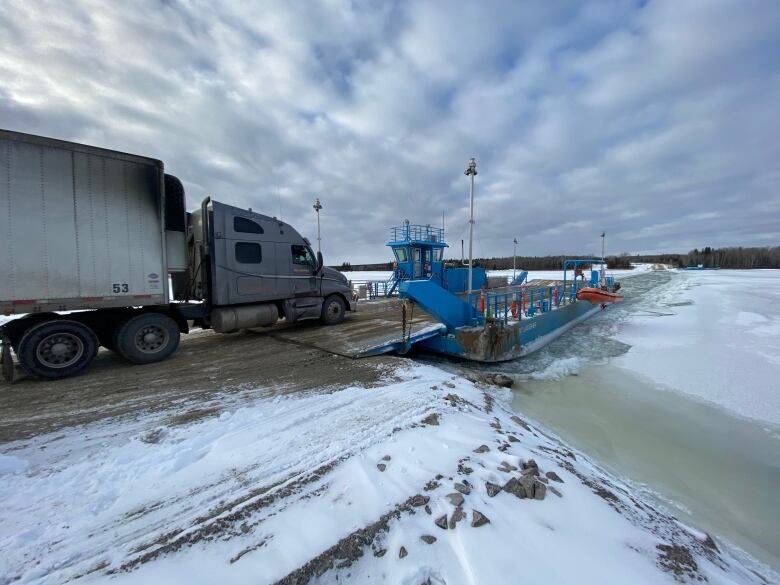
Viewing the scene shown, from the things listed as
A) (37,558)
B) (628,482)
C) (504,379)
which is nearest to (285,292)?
(504,379)

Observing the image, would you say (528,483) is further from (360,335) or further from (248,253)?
(248,253)

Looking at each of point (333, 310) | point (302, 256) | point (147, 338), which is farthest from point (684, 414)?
point (147, 338)

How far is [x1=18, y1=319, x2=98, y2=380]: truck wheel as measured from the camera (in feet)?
15.7

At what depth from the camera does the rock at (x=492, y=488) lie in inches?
102

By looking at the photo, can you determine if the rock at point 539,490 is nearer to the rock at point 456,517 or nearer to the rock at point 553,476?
the rock at point 553,476

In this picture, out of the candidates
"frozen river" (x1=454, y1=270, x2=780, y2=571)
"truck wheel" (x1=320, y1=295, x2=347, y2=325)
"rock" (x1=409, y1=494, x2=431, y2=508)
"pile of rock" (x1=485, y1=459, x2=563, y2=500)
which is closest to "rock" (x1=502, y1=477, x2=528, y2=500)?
"pile of rock" (x1=485, y1=459, x2=563, y2=500)

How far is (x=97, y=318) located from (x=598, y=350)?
13.2 meters

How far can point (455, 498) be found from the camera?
2.47 meters

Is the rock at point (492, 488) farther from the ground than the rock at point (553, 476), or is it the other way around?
the rock at point (492, 488)

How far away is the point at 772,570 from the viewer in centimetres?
273

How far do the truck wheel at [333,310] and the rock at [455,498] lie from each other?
7.17 m

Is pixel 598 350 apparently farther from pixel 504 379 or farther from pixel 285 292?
pixel 285 292

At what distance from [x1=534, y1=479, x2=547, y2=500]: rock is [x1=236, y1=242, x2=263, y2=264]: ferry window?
6951 mm

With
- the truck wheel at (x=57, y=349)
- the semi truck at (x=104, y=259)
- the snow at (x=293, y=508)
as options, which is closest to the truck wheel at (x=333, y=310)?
the semi truck at (x=104, y=259)
